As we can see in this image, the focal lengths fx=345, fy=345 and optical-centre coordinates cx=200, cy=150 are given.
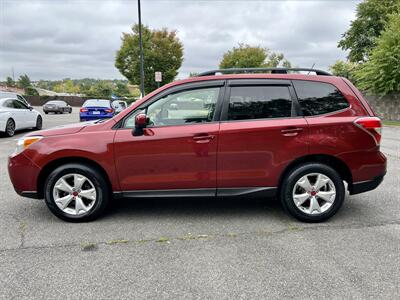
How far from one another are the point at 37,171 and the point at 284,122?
10.0 feet

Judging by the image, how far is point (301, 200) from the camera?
418 centimetres

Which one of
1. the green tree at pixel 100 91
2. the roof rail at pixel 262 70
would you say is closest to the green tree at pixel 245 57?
the green tree at pixel 100 91

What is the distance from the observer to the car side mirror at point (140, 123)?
396cm

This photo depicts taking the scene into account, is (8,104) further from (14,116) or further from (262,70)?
(262,70)

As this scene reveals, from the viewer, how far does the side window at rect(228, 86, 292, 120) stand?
4.19 m

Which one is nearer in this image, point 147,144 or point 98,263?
point 98,263

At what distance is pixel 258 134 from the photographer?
4086mm

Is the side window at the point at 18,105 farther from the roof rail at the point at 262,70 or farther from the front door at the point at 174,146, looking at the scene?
the roof rail at the point at 262,70

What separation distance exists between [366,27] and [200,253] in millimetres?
32689

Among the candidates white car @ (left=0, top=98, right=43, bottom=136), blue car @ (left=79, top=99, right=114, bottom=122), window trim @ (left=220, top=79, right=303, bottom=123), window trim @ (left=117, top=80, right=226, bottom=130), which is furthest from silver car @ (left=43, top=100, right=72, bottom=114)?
window trim @ (left=220, top=79, right=303, bottom=123)

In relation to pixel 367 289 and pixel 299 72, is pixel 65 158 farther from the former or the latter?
pixel 367 289

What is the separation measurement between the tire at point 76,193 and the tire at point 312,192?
7.31 feet

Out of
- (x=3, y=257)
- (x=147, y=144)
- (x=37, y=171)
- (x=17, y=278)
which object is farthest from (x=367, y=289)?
(x=37, y=171)

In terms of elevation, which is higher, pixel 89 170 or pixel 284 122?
pixel 284 122
